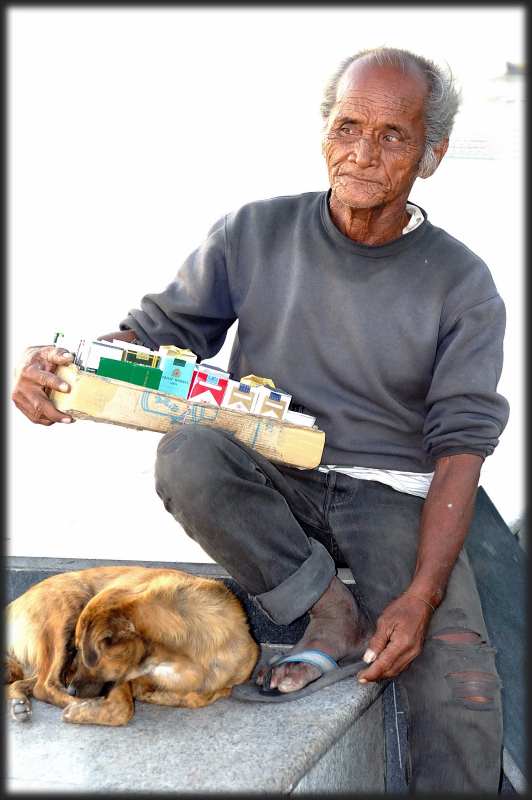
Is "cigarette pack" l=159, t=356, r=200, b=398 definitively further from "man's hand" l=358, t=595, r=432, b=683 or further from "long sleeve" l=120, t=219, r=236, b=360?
"man's hand" l=358, t=595, r=432, b=683

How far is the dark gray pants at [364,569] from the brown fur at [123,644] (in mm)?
167

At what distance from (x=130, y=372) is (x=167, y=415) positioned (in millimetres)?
166

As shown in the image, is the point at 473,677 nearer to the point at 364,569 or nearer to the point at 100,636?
the point at 364,569

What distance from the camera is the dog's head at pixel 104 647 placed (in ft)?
6.54

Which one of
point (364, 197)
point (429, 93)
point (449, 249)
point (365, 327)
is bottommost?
point (365, 327)

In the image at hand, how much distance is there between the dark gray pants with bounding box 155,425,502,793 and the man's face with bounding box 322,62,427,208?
906 mm

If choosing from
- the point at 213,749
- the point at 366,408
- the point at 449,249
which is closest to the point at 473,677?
the point at 213,749

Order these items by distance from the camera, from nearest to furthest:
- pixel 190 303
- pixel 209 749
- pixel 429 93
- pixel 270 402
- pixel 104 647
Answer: pixel 209 749 → pixel 104 647 → pixel 270 402 → pixel 429 93 → pixel 190 303

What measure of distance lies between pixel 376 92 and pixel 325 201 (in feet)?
1.30

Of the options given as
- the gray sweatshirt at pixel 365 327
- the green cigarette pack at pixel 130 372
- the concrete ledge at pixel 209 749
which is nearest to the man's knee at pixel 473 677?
the concrete ledge at pixel 209 749

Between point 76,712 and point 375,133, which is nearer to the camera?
point 76,712

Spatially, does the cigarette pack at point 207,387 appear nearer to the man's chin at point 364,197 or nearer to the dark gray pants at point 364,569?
the dark gray pants at point 364,569

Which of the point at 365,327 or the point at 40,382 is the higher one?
the point at 365,327

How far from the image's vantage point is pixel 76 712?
206 centimetres
